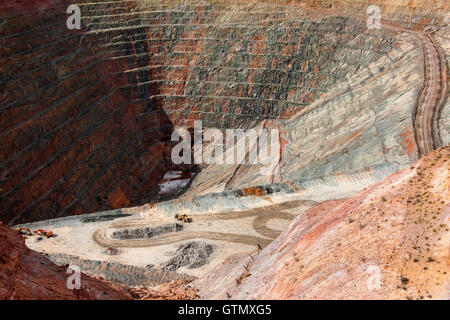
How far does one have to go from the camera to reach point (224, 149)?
167ft

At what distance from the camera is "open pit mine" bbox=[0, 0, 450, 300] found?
16.0m

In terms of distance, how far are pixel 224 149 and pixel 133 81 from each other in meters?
12.4

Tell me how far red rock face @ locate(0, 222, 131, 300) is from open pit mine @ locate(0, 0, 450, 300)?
75 mm

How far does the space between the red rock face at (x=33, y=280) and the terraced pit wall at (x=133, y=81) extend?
1794cm

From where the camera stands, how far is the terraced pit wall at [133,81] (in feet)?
128

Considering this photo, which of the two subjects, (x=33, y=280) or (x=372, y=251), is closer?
(x=372, y=251)

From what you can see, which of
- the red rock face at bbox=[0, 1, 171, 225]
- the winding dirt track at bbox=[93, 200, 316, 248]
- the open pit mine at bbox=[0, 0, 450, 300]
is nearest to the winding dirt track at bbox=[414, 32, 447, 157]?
the open pit mine at bbox=[0, 0, 450, 300]

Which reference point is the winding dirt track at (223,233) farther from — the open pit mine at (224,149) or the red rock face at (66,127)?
the red rock face at (66,127)

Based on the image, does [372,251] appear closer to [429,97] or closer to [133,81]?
[429,97]

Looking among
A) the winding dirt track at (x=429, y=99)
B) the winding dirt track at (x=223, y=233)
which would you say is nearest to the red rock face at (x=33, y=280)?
the winding dirt track at (x=223, y=233)

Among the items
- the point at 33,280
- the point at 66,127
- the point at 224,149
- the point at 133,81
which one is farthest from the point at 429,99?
the point at 133,81

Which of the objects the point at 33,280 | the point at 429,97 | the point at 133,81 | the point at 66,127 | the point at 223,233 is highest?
the point at 133,81

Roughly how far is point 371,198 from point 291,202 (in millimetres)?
11798

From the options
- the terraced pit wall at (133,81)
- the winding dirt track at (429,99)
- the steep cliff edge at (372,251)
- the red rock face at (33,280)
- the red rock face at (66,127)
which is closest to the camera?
the steep cliff edge at (372,251)
